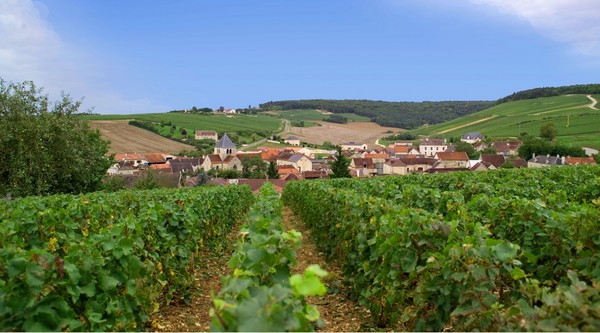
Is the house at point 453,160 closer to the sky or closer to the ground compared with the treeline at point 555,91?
closer to the ground

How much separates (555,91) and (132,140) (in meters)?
153

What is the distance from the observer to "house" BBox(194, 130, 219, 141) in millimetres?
134250

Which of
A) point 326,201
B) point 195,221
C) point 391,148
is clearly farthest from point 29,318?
point 391,148

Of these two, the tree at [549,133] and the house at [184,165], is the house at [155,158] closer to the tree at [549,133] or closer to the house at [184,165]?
the house at [184,165]

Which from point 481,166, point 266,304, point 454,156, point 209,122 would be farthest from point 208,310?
point 209,122

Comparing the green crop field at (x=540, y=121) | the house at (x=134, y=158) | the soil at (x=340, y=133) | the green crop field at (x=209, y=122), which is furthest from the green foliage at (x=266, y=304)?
the soil at (x=340, y=133)

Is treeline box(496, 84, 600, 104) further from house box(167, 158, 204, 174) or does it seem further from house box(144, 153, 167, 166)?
house box(144, 153, 167, 166)

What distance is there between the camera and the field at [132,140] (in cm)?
10912

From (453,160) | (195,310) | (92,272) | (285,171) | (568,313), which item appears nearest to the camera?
(568,313)

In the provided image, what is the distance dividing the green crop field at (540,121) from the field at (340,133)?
17.9 meters

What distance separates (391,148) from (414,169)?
1539 inches

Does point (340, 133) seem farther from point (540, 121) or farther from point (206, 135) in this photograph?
point (540, 121)

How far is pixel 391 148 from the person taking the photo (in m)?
136

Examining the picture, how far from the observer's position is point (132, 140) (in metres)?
116
